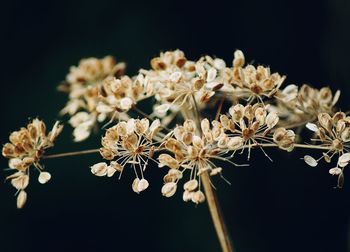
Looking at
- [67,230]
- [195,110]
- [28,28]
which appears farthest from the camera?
[28,28]

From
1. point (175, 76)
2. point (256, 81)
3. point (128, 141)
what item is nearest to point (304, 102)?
point (256, 81)

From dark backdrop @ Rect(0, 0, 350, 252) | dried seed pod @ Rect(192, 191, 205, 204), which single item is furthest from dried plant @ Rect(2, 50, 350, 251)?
dark backdrop @ Rect(0, 0, 350, 252)

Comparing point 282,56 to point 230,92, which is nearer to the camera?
point 230,92

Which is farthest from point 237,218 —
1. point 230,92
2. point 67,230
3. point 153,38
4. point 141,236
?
point 230,92

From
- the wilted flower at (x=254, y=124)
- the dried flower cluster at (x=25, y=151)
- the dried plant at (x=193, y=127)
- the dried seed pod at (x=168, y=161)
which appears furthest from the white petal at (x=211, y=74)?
the dried flower cluster at (x=25, y=151)

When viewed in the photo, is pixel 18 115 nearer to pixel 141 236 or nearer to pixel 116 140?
pixel 141 236

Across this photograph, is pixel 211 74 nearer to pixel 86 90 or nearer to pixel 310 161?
pixel 310 161

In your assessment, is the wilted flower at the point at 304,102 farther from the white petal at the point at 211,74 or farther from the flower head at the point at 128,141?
the flower head at the point at 128,141
